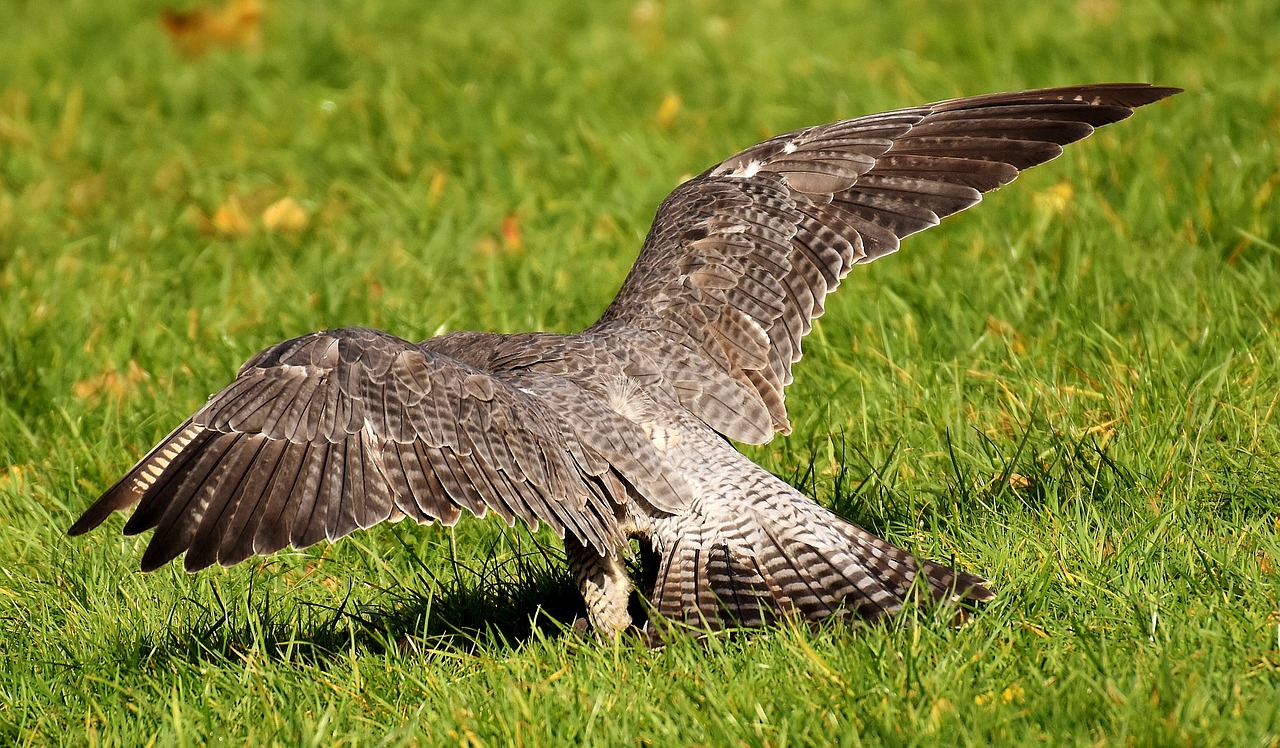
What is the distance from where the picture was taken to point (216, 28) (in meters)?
10.7

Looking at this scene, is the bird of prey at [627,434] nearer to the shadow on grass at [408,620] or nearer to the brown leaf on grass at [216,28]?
the shadow on grass at [408,620]

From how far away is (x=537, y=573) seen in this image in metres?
5.00

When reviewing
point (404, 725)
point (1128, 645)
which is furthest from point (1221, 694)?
point (404, 725)

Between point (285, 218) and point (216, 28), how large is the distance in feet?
10.5

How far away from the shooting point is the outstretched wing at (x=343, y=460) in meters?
4.01

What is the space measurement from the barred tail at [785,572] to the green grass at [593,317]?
97 millimetres

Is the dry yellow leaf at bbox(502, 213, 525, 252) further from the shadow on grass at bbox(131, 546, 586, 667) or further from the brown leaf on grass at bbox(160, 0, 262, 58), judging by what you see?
the brown leaf on grass at bbox(160, 0, 262, 58)

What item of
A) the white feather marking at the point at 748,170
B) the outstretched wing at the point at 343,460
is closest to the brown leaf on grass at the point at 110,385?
the outstretched wing at the point at 343,460

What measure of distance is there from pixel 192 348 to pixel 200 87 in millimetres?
3795

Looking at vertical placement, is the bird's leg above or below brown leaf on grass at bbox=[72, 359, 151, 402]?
below

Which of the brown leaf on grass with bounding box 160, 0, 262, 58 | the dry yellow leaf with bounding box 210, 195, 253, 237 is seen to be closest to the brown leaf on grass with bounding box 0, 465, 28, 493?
the dry yellow leaf with bounding box 210, 195, 253, 237

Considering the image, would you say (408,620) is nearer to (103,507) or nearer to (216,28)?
(103,507)

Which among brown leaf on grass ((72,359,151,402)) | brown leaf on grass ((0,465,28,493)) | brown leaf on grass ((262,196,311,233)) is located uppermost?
brown leaf on grass ((262,196,311,233))

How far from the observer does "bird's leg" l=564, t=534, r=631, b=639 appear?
449 cm
